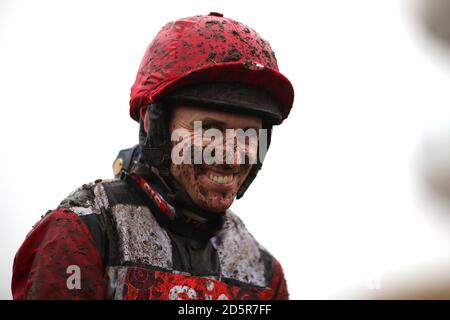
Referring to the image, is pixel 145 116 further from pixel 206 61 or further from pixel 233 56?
pixel 233 56

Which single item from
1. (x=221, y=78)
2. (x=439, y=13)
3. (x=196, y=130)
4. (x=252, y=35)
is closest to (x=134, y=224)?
(x=196, y=130)

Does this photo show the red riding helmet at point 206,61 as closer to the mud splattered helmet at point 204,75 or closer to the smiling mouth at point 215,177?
the mud splattered helmet at point 204,75

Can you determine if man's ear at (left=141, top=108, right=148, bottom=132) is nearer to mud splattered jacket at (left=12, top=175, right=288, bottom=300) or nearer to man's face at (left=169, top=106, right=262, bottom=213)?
man's face at (left=169, top=106, right=262, bottom=213)

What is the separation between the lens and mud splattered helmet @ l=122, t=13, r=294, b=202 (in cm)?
326

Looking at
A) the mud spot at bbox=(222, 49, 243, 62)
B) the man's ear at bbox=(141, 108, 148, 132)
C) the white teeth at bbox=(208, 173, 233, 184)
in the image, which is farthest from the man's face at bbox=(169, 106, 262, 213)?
the mud spot at bbox=(222, 49, 243, 62)

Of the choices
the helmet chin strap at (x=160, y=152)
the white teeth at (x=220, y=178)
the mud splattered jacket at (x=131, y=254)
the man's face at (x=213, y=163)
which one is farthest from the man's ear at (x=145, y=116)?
the white teeth at (x=220, y=178)

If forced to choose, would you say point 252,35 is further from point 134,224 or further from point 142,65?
point 134,224

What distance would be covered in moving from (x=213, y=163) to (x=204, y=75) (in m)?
0.43

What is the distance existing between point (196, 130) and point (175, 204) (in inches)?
16.3

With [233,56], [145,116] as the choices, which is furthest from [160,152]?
[233,56]

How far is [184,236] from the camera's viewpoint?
3.48 meters

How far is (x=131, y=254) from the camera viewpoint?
312cm

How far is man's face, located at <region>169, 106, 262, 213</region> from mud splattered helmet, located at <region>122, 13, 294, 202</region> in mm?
51
